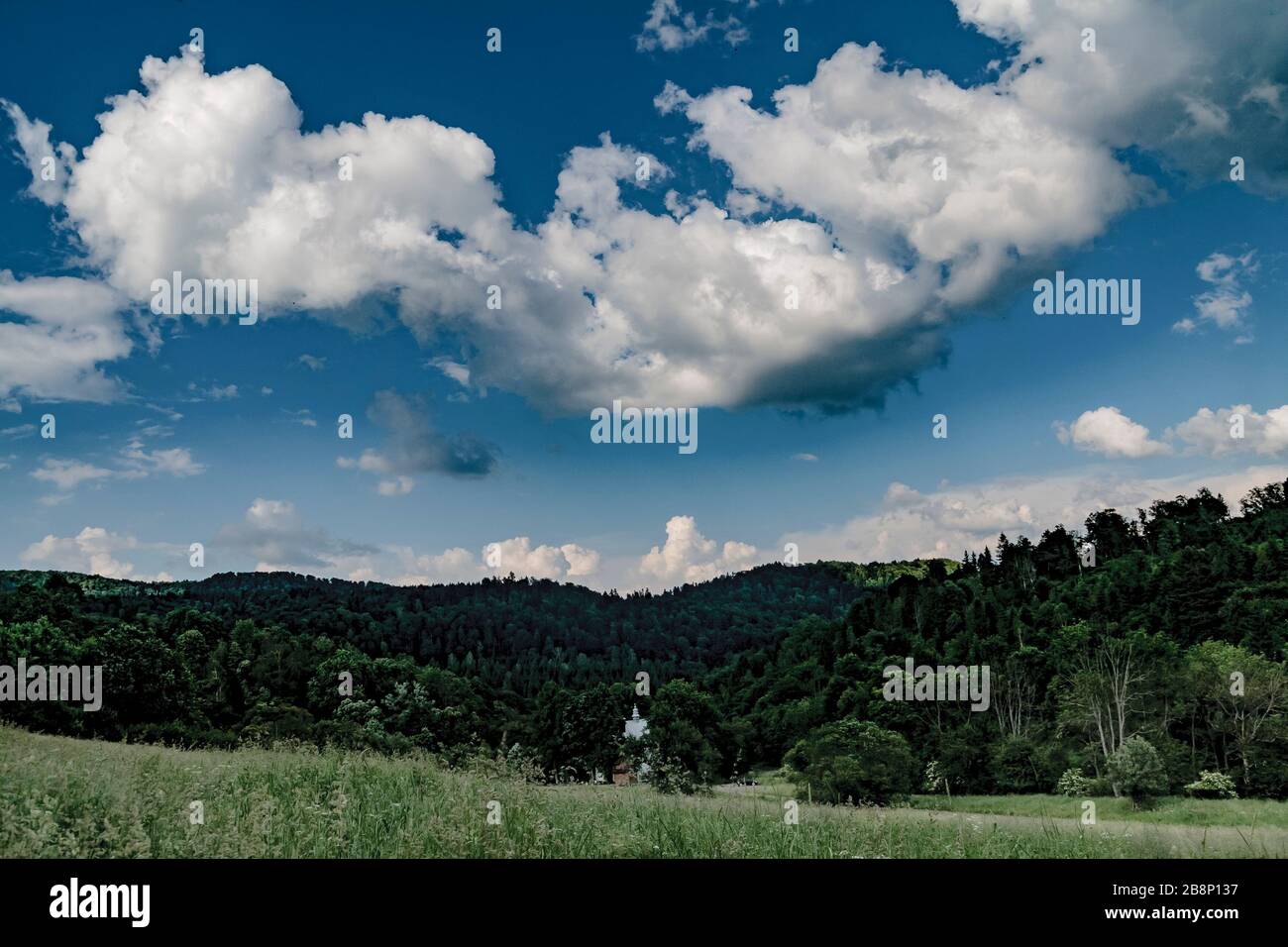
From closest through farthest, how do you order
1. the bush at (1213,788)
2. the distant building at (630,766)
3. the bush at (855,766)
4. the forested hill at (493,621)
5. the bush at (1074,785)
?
the bush at (855,766) → the distant building at (630,766) → the bush at (1213,788) → the bush at (1074,785) → the forested hill at (493,621)

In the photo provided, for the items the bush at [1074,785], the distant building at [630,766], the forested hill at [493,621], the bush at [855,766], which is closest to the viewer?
the bush at [855,766]

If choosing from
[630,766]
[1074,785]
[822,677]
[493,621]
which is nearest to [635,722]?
[822,677]

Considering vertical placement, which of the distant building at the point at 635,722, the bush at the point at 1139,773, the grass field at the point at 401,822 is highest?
the grass field at the point at 401,822

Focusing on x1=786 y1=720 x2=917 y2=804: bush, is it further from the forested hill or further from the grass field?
the forested hill

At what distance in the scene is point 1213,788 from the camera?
59500 millimetres

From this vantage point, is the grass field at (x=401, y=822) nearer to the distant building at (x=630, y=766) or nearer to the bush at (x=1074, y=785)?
the distant building at (x=630, y=766)

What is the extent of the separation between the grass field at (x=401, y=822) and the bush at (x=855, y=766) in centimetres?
3502

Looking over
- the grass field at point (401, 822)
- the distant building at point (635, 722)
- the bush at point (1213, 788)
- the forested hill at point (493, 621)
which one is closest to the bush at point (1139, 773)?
the bush at point (1213, 788)

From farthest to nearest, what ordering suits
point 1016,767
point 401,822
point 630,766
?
point 1016,767
point 630,766
point 401,822

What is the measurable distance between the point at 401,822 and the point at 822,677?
11136 centimetres

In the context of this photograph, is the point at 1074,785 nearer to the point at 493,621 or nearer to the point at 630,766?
the point at 630,766

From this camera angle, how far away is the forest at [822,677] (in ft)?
198
